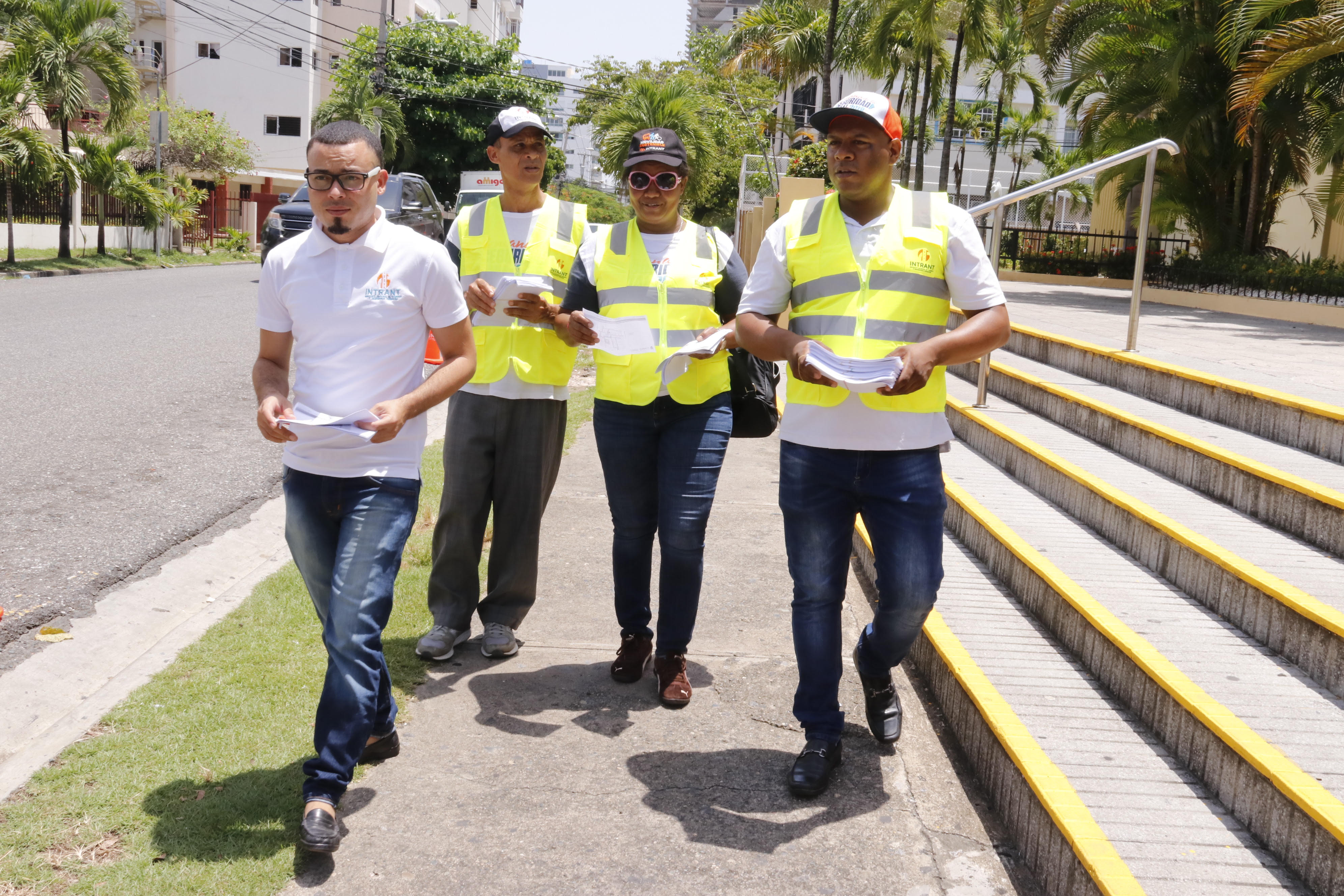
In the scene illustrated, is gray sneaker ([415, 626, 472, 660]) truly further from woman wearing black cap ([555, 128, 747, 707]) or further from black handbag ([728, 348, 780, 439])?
black handbag ([728, 348, 780, 439])

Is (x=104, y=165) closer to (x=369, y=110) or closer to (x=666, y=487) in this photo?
(x=369, y=110)

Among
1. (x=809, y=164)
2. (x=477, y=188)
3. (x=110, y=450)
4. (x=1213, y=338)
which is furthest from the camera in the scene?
(x=477, y=188)

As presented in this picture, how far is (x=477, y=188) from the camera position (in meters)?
29.3

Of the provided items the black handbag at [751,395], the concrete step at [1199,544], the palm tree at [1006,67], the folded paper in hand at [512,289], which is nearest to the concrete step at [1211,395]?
the concrete step at [1199,544]

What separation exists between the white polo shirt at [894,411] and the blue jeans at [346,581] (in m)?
1.20

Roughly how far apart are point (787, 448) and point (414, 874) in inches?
62.9

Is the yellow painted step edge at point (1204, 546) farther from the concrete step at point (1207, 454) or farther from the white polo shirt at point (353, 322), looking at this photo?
the white polo shirt at point (353, 322)

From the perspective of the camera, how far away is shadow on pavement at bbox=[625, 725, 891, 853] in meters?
3.36

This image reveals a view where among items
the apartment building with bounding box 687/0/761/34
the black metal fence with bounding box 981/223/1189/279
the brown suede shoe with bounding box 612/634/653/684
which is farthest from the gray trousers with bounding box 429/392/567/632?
the apartment building with bounding box 687/0/761/34

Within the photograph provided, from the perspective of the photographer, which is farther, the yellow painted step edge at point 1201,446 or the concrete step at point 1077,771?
the yellow painted step edge at point 1201,446

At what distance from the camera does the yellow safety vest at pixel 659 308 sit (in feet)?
13.5

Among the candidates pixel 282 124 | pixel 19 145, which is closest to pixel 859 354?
pixel 19 145

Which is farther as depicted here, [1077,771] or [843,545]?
[843,545]

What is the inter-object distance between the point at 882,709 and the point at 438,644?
1.71 meters
